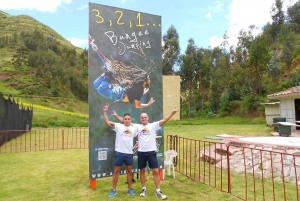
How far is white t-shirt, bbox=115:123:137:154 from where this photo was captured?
413 cm

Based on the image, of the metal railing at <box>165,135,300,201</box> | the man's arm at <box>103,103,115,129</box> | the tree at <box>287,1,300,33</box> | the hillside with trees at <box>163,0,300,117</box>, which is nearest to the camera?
the metal railing at <box>165,135,300,201</box>

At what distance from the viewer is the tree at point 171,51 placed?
91.8 feet

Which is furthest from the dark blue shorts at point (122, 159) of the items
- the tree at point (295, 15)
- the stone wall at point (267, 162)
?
the tree at point (295, 15)

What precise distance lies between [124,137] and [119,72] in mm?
1279

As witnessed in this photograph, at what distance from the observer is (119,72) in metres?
4.79

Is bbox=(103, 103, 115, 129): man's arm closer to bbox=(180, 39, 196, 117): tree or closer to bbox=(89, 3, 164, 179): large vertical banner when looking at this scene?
bbox=(89, 3, 164, 179): large vertical banner

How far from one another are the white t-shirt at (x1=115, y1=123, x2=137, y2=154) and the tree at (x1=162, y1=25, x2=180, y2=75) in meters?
24.2

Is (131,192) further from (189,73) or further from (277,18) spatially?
(277,18)

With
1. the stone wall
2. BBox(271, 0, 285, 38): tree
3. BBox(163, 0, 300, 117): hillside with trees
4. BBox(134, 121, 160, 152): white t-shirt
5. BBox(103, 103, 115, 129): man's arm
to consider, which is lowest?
the stone wall

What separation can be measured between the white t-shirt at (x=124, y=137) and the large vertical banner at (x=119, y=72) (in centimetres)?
49

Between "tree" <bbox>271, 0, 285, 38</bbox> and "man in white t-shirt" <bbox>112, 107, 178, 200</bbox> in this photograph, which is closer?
"man in white t-shirt" <bbox>112, 107, 178, 200</bbox>

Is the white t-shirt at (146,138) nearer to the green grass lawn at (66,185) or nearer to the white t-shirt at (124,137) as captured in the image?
the white t-shirt at (124,137)

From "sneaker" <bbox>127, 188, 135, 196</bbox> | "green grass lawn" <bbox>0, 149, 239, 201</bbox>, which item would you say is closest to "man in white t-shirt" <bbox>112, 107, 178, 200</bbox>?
"sneaker" <bbox>127, 188, 135, 196</bbox>

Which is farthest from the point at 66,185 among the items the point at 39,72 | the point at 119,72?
the point at 39,72
